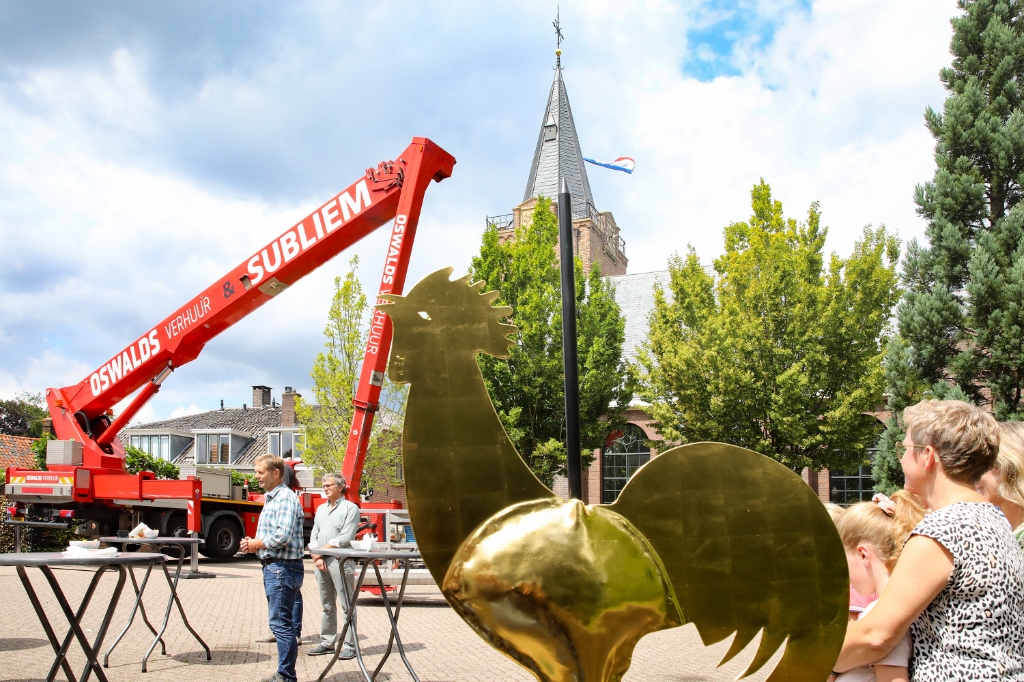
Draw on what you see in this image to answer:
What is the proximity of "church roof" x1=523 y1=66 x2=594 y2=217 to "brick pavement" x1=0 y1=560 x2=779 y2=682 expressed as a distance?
23707 millimetres

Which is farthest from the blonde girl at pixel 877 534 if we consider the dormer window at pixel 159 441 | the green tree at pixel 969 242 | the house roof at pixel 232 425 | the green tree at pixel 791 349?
the dormer window at pixel 159 441

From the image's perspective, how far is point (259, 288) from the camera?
10.5 m

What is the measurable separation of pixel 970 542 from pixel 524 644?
1191 mm

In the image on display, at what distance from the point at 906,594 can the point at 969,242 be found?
44.2ft

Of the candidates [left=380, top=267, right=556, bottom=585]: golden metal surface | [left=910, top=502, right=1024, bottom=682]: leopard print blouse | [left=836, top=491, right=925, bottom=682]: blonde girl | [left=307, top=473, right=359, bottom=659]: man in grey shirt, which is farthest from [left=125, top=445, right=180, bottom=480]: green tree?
[left=910, top=502, right=1024, bottom=682]: leopard print blouse

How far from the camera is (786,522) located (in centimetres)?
208

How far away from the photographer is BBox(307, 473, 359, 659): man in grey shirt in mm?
6660

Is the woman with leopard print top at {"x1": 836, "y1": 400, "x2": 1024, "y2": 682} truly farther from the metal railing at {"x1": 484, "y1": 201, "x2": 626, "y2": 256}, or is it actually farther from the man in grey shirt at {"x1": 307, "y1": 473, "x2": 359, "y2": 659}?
the metal railing at {"x1": 484, "y1": 201, "x2": 626, "y2": 256}

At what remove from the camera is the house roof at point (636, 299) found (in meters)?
29.2

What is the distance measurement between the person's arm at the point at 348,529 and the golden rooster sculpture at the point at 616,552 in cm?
487

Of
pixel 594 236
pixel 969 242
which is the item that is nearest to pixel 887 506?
pixel 969 242

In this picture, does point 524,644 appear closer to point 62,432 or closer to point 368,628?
point 368,628

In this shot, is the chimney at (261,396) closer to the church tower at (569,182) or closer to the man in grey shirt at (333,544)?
the church tower at (569,182)

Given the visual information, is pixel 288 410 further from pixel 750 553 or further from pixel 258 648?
pixel 750 553
